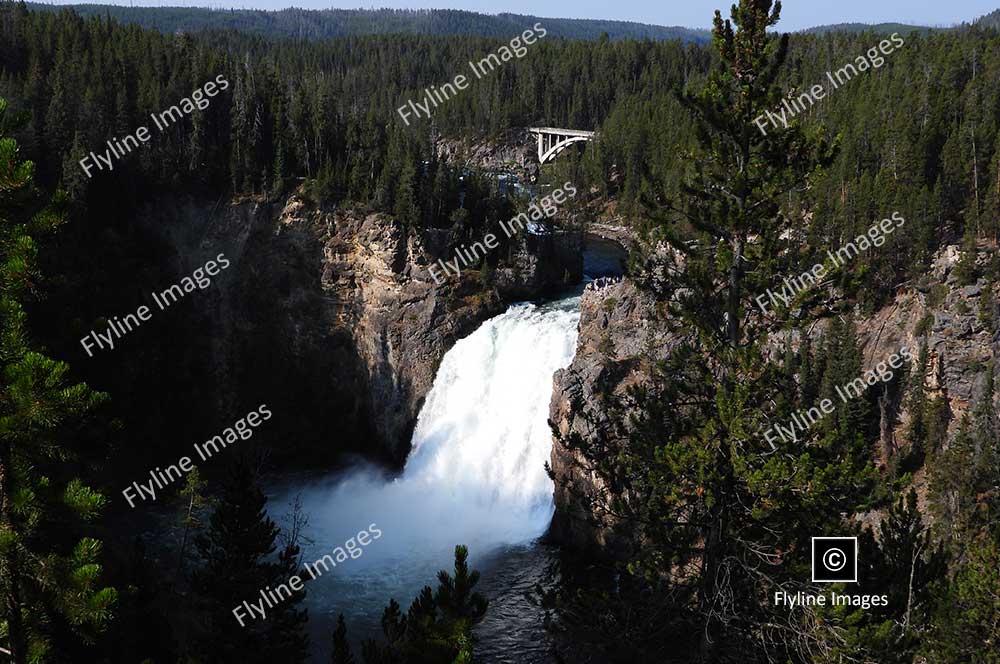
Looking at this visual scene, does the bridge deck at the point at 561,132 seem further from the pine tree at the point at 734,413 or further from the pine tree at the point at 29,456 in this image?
the pine tree at the point at 29,456

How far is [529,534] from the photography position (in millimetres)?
42906

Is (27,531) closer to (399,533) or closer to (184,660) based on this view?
(184,660)

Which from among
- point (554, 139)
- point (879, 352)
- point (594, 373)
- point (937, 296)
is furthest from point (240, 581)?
point (554, 139)

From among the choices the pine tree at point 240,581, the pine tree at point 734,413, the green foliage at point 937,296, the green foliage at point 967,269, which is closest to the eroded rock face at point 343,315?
the green foliage at point 937,296

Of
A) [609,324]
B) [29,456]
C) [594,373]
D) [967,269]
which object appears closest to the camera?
[29,456]

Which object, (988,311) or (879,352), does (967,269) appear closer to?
(988,311)

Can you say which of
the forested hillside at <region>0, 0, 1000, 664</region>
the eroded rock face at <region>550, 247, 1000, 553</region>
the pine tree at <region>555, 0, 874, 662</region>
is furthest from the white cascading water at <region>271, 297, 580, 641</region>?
the pine tree at <region>555, 0, 874, 662</region>

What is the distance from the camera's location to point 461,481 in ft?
160

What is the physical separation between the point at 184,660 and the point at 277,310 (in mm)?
43681

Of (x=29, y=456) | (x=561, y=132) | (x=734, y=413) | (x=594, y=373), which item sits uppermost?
(x=561, y=132)

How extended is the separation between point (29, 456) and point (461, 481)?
129 feet

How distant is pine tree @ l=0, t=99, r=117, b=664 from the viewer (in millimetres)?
9672

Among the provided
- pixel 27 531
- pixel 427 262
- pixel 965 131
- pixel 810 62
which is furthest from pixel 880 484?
A: pixel 810 62

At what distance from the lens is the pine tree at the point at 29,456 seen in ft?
31.7
